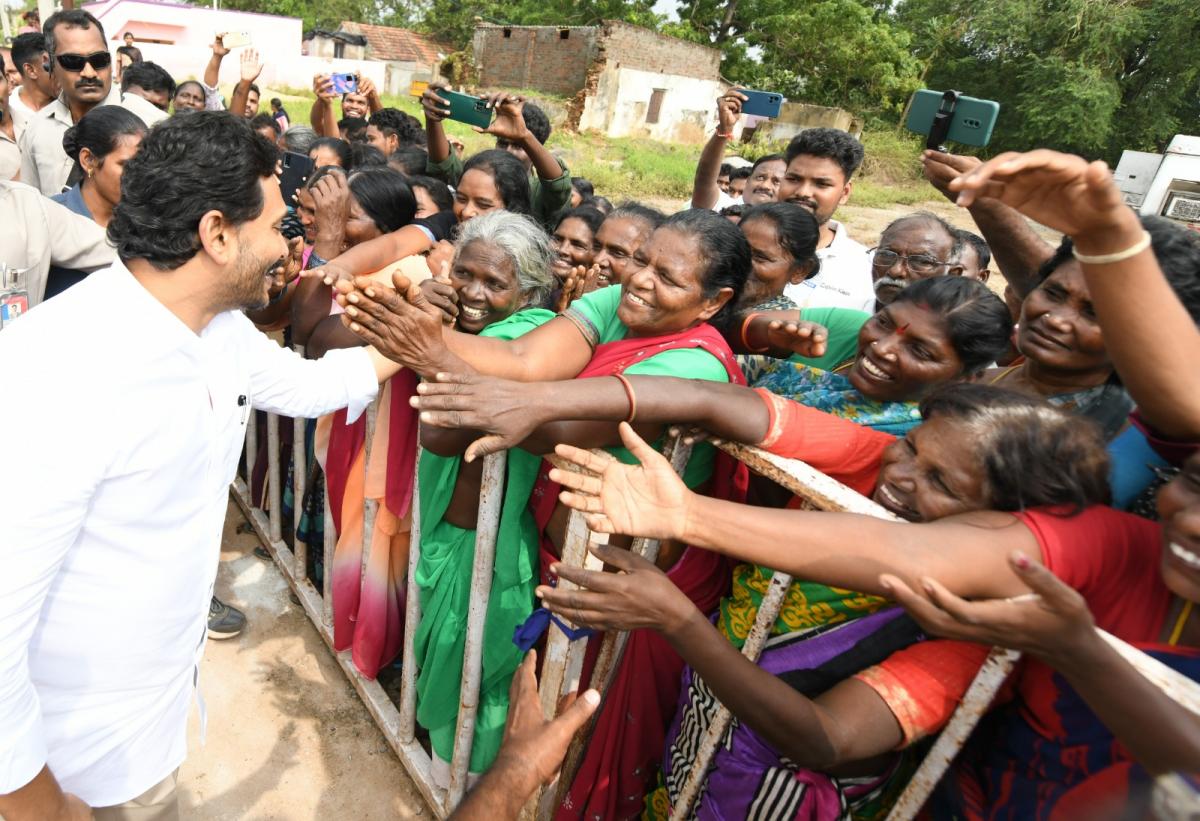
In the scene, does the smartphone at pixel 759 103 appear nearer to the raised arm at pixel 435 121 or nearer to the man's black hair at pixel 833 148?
the man's black hair at pixel 833 148

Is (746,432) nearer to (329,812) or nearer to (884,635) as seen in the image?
(884,635)

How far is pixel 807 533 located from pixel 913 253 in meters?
2.29

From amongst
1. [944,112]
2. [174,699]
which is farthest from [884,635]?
[944,112]

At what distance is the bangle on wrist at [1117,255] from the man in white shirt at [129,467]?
1815 millimetres

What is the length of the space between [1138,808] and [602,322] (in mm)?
1671

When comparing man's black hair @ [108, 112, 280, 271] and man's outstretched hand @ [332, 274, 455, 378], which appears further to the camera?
man's outstretched hand @ [332, 274, 455, 378]

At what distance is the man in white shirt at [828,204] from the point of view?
371 cm

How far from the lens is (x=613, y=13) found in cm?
3297

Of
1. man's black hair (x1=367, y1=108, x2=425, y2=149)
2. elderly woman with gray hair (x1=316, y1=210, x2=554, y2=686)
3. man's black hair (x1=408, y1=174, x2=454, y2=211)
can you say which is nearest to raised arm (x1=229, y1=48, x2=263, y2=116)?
man's black hair (x1=367, y1=108, x2=425, y2=149)

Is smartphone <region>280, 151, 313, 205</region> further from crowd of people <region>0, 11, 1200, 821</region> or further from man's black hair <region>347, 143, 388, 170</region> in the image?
crowd of people <region>0, 11, 1200, 821</region>

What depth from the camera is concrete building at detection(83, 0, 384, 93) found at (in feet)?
104

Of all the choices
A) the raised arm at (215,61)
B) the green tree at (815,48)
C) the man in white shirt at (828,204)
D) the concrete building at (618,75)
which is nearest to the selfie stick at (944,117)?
the man in white shirt at (828,204)

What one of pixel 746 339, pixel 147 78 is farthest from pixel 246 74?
pixel 746 339

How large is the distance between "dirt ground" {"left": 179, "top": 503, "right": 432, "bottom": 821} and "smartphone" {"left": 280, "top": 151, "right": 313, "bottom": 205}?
239 cm
